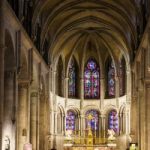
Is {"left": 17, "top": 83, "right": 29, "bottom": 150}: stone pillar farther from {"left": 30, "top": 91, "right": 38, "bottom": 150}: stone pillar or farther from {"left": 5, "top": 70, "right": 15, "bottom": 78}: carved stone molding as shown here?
{"left": 5, "top": 70, "right": 15, "bottom": 78}: carved stone molding

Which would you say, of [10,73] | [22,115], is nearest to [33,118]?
[22,115]

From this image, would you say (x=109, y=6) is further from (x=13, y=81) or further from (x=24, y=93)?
(x=13, y=81)

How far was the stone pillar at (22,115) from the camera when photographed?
37.0 meters

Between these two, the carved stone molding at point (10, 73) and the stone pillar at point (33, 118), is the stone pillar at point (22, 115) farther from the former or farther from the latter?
the carved stone molding at point (10, 73)

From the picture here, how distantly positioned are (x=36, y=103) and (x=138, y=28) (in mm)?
10928

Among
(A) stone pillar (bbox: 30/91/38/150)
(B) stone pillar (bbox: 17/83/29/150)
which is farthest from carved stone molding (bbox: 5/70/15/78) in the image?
(A) stone pillar (bbox: 30/91/38/150)

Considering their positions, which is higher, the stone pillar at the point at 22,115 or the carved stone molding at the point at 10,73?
A: the carved stone molding at the point at 10,73

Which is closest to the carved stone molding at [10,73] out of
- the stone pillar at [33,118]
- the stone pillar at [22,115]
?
the stone pillar at [22,115]

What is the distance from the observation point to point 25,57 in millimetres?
38625

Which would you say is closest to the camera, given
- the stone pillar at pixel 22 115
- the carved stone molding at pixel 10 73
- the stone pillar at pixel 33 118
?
the carved stone molding at pixel 10 73

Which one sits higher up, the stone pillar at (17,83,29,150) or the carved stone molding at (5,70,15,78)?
the carved stone molding at (5,70,15,78)

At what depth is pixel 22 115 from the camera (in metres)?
37.9

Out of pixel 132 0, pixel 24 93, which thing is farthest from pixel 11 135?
pixel 132 0

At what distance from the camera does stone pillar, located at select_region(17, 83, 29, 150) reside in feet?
121
